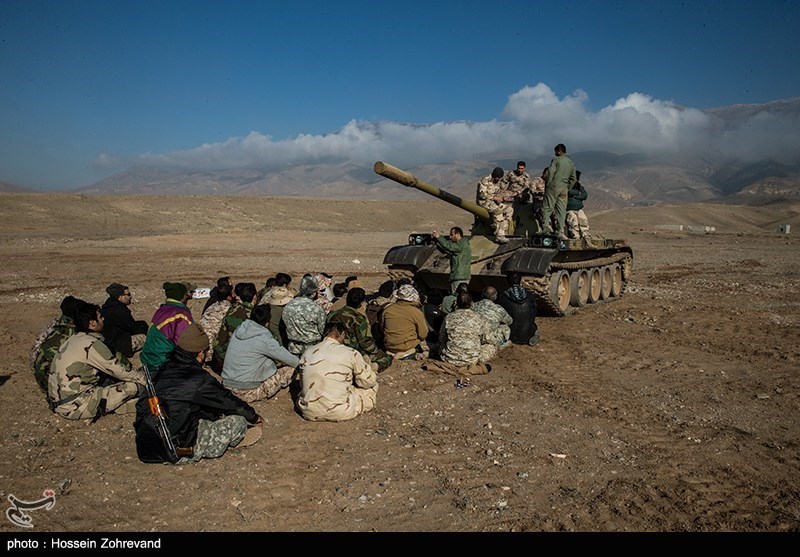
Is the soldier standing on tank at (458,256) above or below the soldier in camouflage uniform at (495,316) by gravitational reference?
above

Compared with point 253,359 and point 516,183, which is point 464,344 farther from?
point 516,183

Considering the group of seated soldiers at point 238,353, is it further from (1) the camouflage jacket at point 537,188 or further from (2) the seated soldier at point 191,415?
(1) the camouflage jacket at point 537,188

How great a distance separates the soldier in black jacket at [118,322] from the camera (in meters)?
7.59

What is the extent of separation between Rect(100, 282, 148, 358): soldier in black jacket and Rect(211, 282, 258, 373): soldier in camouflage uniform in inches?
42.3

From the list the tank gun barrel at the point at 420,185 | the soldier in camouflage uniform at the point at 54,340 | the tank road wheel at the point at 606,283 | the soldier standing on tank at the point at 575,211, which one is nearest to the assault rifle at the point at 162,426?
the soldier in camouflage uniform at the point at 54,340

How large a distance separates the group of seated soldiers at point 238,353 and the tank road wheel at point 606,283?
5.45 m

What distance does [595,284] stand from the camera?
13.9 metres

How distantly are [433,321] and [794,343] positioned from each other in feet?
19.1

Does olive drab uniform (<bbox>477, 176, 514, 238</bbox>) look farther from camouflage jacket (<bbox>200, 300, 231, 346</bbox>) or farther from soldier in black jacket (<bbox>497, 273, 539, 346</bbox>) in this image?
camouflage jacket (<bbox>200, 300, 231, 346</bbox>)

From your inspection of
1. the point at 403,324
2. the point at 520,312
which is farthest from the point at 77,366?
the point at 520,312

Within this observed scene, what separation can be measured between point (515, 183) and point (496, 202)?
690 mm

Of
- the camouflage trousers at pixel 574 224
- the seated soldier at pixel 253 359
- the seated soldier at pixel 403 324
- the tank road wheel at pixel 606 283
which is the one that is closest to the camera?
the seated soldier at pixel 253 359

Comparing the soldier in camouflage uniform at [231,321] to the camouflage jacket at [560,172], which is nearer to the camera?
the soldier in camouflage uniform at [231,321]
